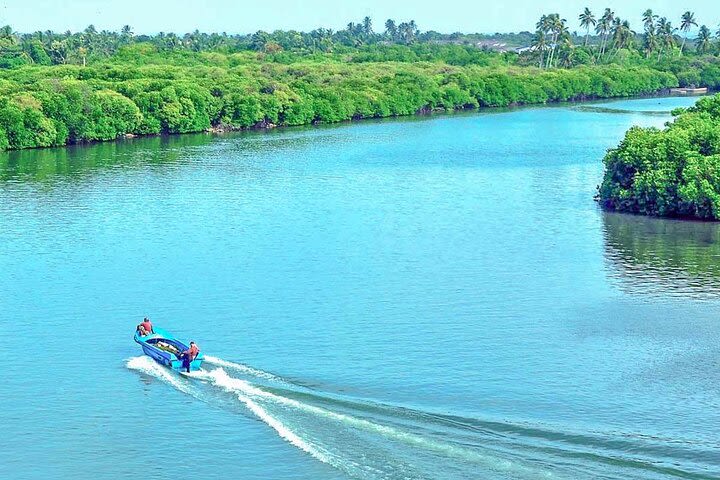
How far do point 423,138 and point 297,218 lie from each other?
52.3m

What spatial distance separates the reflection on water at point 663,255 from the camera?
57625mm

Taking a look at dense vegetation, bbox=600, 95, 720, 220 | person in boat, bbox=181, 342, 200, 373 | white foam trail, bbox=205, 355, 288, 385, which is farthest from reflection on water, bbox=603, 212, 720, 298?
person in boat, bbox=181, 342, 200, 373

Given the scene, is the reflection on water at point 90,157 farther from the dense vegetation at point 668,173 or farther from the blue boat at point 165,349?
the blue boat at point 165,349

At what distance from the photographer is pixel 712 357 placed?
150 feet

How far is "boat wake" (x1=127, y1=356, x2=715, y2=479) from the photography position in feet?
115

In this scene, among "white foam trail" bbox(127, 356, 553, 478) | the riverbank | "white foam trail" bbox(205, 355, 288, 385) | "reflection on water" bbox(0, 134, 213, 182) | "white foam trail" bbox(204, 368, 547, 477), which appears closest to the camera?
"white foam trail" bbox(204, 368, 547, 477)

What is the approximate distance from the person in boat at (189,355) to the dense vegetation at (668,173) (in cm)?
4003

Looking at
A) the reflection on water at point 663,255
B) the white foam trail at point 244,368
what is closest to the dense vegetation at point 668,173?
the reflection on water at point 663,255

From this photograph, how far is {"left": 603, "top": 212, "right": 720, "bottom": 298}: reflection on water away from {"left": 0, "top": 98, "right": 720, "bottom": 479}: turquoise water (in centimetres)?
29

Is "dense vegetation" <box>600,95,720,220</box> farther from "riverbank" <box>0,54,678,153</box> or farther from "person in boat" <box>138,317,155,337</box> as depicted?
"riverbank" <box>0,54,678,153</box>

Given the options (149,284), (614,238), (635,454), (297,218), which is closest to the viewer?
(635,454)

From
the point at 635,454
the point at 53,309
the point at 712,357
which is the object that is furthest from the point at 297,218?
the point at 635,454

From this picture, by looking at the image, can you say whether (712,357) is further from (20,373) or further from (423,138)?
(423,138)

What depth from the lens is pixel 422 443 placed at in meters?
37.1
